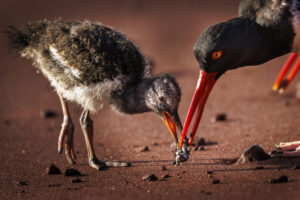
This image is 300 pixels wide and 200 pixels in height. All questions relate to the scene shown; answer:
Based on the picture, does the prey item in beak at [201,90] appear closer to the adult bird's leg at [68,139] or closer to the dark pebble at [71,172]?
the dark pebble at [71,172]

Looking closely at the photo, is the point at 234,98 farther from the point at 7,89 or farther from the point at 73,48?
the point at 7,89

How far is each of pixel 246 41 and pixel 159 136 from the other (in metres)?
2.39

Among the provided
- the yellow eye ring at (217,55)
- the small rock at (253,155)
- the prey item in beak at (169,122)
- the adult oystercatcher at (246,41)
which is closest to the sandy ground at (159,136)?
the small rock at (253,155)

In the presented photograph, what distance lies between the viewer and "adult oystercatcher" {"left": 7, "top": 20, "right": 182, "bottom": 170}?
5602 millimetres

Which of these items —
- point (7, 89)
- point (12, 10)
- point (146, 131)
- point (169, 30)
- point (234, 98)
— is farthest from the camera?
point (12, 10)

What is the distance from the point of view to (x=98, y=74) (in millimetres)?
5582

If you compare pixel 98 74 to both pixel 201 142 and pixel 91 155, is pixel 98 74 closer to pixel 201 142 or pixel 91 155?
pixel 91 155

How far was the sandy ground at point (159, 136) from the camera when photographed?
477cm

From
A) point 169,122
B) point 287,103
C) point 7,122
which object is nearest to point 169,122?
point 169,122

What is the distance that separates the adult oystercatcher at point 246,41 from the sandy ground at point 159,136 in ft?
2.20

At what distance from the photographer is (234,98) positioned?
28.9 ft

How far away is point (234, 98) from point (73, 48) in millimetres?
4131

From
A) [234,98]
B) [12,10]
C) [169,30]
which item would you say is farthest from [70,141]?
[12,10]

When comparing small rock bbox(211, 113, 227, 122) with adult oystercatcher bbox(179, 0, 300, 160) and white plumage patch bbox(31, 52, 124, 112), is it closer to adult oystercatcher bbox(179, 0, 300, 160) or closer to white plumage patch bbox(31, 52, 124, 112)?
adult oystercatcher bbox(179, 0, 300, 160)
